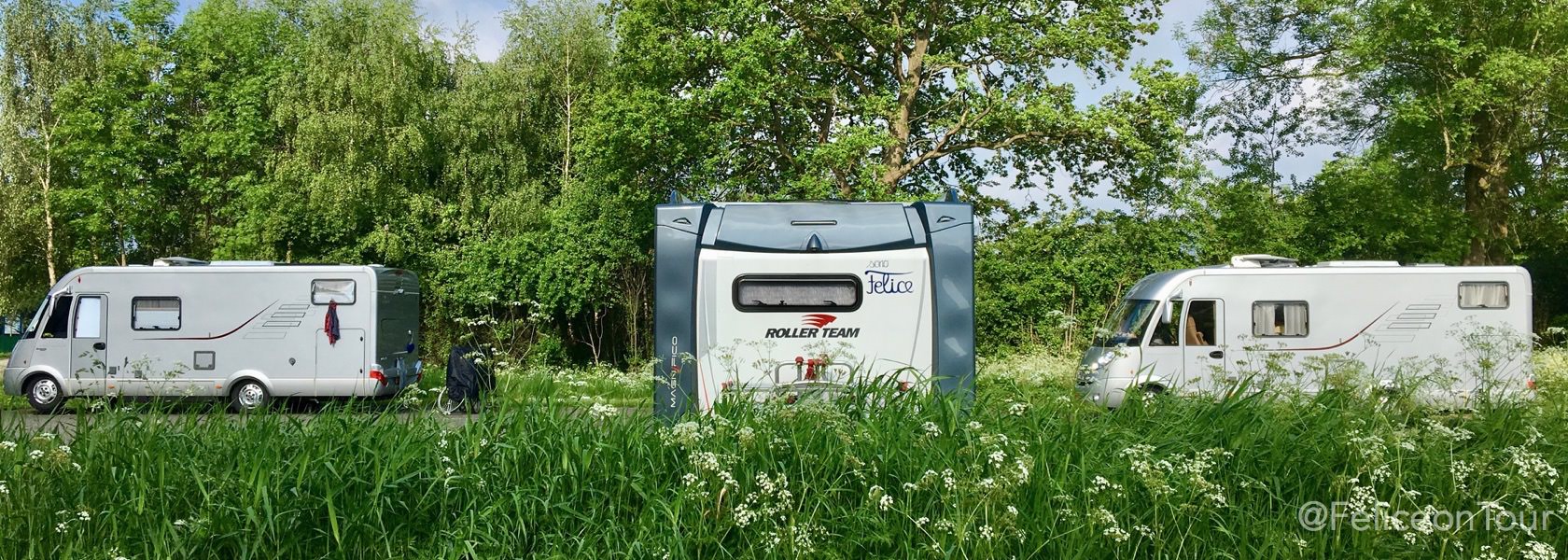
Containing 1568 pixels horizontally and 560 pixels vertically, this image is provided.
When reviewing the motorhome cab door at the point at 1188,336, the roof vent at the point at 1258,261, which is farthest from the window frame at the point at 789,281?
the roof vent at the point at 1258,261

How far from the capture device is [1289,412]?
552cm

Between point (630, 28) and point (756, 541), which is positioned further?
point (630, 28)

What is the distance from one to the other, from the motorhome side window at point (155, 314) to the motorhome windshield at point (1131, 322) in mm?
13485

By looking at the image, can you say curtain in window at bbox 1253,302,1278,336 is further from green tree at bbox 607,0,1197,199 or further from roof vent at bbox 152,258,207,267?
roof vent at bbox 152,258,207,267

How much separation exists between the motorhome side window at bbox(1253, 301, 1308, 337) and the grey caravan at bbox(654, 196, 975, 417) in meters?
7.71

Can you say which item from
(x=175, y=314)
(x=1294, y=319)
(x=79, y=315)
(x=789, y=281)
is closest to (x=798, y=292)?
(x=789, y=281)

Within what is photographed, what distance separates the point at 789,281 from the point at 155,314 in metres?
12.2

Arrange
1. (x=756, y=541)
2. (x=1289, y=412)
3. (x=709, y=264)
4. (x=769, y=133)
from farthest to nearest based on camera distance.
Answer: (x=769, y=133)
(x=709, y=264)
(x=1289, y=412)
(x=756, y=541)

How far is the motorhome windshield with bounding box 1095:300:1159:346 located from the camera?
1483 centimetres

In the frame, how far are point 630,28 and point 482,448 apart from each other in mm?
20021

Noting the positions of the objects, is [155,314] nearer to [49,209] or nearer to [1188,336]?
[1188,336]

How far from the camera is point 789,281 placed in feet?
28.8

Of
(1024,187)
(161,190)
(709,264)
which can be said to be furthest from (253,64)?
(709,264)

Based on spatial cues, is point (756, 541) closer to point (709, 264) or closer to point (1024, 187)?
point (709, 264)
